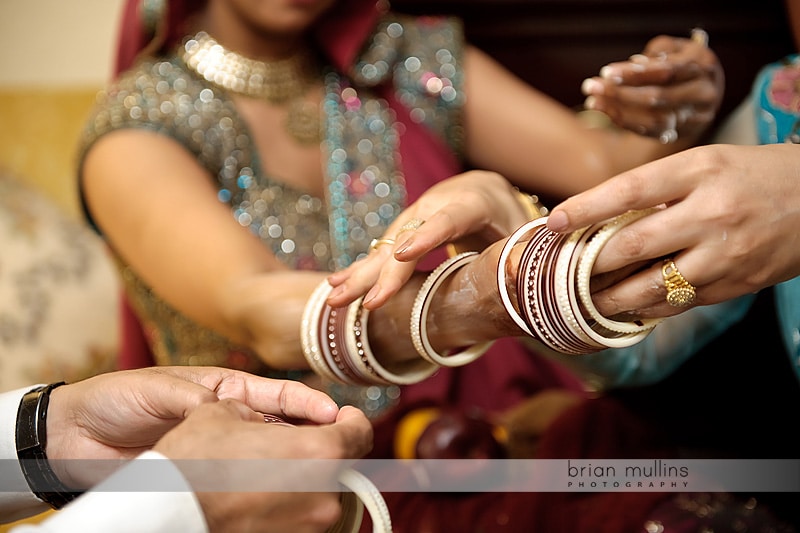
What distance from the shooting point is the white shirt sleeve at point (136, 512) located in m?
0.31

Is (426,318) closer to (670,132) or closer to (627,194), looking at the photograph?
(627,194)

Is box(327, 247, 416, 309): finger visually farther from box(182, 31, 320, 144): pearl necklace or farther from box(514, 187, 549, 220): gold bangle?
box(182, 31, 320, 144): pearl necklace

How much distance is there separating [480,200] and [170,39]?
0.50 metres

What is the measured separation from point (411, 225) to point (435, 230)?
0.04 meters

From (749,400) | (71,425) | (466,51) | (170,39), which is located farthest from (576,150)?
(71,425)

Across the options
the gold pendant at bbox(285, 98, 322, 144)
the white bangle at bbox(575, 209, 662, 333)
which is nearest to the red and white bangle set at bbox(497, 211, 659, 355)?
the white bangle at bbox(575, 209, 662, 333)

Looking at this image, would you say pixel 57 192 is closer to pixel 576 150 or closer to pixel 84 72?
pixel 84 72

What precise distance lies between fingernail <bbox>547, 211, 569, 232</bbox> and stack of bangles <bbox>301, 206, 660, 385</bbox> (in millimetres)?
17

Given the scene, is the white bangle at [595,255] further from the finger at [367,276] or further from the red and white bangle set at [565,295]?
the finger at [367,276]

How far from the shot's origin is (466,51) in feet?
3.12

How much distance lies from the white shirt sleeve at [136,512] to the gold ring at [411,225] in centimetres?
23

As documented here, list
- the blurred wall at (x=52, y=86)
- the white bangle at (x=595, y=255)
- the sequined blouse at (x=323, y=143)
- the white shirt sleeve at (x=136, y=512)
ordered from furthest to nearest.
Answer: the blurred wall at (x=52, y=86)
the sequined blouse at (x=323, y=143)
the white bangle at (x=595, y=255)
the white shirt sleeve at (x=136, y=512)

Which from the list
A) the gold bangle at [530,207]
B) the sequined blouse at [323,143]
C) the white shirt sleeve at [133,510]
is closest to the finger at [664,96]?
the gold bangle at [530,207]

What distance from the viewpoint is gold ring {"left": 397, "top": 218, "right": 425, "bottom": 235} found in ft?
1.66
